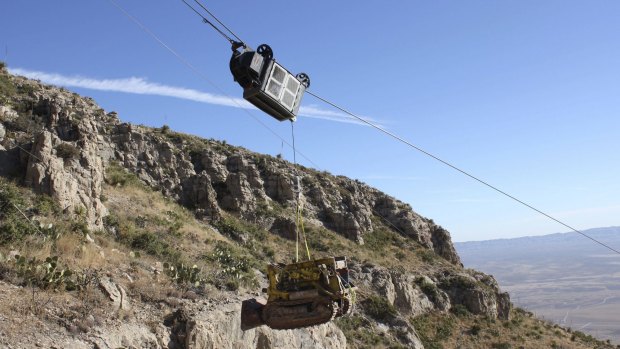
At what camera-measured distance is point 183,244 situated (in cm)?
2773

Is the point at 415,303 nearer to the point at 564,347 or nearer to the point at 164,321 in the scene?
the point at 564,347

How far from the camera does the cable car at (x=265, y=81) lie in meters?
10.1

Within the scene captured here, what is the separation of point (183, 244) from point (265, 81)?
19901mm

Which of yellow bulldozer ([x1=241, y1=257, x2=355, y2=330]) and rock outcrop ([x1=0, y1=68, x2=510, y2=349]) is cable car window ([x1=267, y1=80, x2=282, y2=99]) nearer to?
Result: yellow bulldozer ([x1=241, y1=257, x2=355, y2=330])

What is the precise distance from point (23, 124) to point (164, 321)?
56.8 feet

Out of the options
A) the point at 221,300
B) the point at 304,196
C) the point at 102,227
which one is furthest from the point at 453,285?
the point at 102,227

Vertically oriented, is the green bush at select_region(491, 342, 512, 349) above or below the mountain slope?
below

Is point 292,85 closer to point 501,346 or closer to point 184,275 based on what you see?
point 184,275

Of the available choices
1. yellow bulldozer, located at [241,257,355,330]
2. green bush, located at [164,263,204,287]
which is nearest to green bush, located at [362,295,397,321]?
green bush, located at [164,263,204,287]

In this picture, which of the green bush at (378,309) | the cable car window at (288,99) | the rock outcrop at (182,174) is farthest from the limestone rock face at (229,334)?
the green bush at (378,309)

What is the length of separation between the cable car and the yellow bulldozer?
4785 millimetres

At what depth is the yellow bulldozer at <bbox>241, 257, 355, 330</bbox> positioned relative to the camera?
12.9 m

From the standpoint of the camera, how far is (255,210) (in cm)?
4356

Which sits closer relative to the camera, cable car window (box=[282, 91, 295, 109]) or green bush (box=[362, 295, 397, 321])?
cable car window (box=[282, 91, 295, 109])
